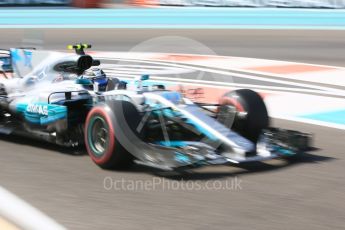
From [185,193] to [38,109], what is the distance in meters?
2.16

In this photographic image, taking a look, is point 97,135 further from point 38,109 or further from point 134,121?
point 38,109

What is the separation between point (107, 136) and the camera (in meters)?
5.46

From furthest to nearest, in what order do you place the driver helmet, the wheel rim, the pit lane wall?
the pit lane wall < the driver helmet < the wheel rim

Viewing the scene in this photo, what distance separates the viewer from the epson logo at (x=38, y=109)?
621 cm

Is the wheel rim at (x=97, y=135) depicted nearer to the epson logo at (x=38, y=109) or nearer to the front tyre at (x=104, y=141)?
the front tyre at (x=104, y=141)

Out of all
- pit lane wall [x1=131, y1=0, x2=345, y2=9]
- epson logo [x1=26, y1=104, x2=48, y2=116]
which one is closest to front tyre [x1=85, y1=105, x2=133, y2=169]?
epson logo [x1=26, y1=104, x2=48, y2=116]

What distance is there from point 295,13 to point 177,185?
1786 centimetres

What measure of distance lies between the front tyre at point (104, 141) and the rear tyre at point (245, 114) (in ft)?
3.74

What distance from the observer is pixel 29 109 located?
6430 millimetres

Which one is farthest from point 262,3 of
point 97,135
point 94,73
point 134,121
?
point 134,121

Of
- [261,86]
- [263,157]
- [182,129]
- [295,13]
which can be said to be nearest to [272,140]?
[263,157]

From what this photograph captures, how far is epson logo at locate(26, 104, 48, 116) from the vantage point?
245 inches

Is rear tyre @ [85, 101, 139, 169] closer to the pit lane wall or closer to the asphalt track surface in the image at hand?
the asphalt track surface

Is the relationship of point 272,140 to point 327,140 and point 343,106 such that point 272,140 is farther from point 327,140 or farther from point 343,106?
point 343,106
